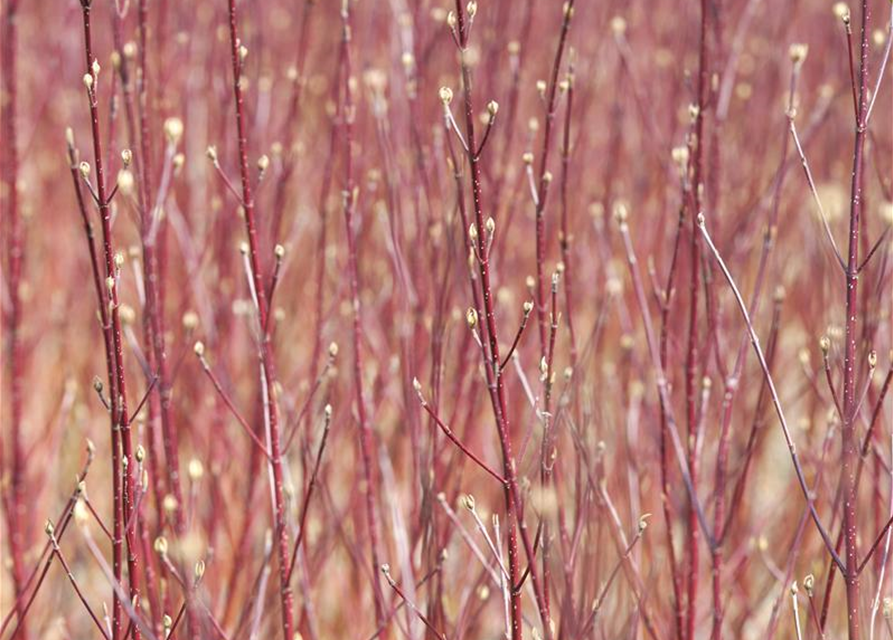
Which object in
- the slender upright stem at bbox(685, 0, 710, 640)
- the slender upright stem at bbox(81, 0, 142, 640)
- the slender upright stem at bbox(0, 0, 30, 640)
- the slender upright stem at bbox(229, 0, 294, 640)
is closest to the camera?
the slender upright stem at bbox(81, 0, 142, 640)

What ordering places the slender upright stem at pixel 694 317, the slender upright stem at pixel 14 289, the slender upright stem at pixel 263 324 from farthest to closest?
the slender upright stem at pixel 14 289 < the slender upright stem at pixel 694 317 < the slender upright stem at pixel 263 324

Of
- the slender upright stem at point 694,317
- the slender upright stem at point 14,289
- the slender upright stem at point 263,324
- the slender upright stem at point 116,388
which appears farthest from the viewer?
the slender upright stem at point 14,289

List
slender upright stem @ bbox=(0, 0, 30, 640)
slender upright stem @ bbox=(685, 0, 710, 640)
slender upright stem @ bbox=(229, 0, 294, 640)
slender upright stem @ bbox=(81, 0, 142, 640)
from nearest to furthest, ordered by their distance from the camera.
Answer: slender upright stem @ bbox=(81, 0, 142, 640) < slender upright stem @ bbox=(229, 0, 294, 640) < slender upright stem @ bbox=(685, 0, 710, 640) < slender upright stem @ bbox=(0, 0, 30, 640)

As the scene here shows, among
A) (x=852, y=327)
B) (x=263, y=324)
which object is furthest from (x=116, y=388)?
(x=852, y=327)

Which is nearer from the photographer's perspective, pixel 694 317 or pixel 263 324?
pixel 263 324

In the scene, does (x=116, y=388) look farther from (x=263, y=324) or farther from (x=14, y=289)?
(x=14, y=289)

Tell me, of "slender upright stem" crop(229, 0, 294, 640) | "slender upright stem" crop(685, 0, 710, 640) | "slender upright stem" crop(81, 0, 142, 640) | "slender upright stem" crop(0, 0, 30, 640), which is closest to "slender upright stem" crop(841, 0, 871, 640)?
"slender upright stem" crop(685, 0, 710, 640)

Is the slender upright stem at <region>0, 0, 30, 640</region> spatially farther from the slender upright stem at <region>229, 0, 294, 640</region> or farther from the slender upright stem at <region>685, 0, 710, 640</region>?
the slender upright stem at <region>685, 0, 710, 640</region>

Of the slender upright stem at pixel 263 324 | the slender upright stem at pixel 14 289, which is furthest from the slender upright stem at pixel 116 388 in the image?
the slender upright stem at pixel 14 289

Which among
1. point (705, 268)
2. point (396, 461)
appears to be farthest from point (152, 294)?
point (396, 461)

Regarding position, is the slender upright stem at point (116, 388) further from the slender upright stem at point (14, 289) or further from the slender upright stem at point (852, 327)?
the slender upright stem at point (852, 327)

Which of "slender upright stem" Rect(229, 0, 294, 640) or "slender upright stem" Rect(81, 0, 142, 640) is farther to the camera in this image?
"slender upright stem" Rect(229, 0, 294, 640)

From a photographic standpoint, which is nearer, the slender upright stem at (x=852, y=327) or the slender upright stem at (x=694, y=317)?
the slender upright stem at (x=852, y=327)

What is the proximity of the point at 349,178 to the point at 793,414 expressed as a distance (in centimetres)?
213
